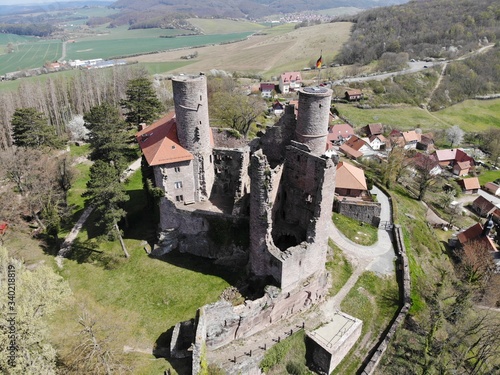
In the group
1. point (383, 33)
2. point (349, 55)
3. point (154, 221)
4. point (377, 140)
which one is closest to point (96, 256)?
point (154, 221)

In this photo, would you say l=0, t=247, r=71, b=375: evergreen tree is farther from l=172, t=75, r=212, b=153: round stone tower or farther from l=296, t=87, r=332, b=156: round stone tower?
l=296, t=87, r=332, b=156: round stone tower

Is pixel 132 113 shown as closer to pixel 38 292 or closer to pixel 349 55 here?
pixel 38 292

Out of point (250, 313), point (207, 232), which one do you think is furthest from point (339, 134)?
point (250, 313)

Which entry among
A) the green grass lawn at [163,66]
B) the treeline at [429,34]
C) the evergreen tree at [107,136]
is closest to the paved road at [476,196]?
the evergreen tree at [107,136]

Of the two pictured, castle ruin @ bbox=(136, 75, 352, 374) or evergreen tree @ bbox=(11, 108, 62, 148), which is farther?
evergreen tree @ bbox=(11, 108, 62, 148)

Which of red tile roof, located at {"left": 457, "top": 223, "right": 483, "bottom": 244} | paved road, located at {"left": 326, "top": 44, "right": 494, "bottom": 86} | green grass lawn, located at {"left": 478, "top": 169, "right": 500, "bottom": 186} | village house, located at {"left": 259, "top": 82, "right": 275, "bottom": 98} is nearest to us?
red tile roof, located at {"left": 457, "top": 223, "right": 483, "bottom": 244}

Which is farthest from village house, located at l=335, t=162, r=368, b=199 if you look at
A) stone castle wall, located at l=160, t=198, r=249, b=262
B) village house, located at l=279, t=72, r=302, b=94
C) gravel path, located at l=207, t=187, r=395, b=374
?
village house, located at l=279, t=72, r=302, b=94
